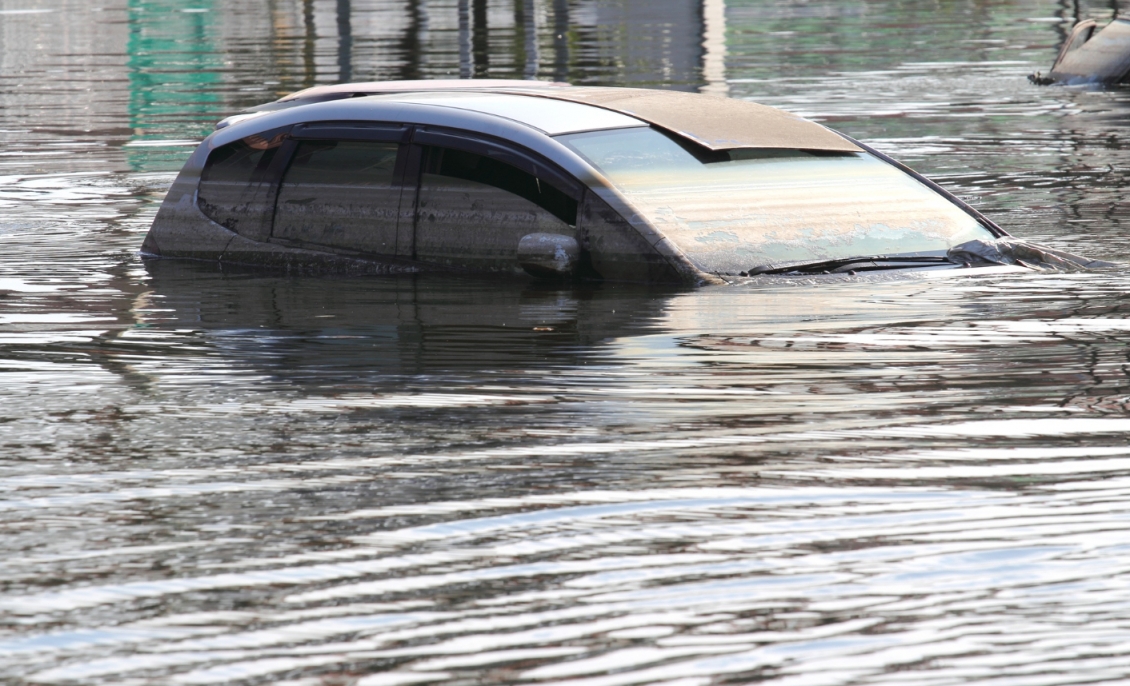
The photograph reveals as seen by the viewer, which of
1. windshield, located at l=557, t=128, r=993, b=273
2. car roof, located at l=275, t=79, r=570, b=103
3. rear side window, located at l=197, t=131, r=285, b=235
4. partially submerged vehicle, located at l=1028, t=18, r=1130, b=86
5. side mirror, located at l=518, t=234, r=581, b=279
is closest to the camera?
windshield, located at l=557, t=128, r=993, b=273

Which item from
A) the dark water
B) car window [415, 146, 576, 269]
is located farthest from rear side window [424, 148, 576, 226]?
→ the dark water

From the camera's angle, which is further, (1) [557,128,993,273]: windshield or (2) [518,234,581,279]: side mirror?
(2) [518,234,581,279]: side mirror

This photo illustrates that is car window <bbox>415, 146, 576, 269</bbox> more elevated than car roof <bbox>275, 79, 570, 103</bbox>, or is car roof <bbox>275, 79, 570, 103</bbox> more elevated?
car roof <bbox>275, 79, 570, 103</bbox>

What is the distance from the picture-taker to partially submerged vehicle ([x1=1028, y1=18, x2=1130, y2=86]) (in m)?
21.8

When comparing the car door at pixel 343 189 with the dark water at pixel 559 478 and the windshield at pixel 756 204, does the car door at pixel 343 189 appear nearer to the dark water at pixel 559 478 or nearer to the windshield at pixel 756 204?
the dark water at pixel 559 478

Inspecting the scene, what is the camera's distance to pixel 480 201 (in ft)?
25.4

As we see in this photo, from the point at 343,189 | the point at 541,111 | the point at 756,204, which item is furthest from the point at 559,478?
the point at 343,189

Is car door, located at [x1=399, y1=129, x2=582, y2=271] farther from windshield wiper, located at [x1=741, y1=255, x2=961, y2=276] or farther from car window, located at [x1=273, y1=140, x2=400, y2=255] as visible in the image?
windshield wiper, located at [x1=741, y1=255, x2=961, y2=276]

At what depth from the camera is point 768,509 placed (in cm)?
426

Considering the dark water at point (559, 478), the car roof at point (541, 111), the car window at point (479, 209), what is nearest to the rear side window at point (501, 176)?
the car window at point (479, 209)

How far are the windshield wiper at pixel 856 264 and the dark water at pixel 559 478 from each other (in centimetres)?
11

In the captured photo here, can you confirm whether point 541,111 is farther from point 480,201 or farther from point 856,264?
point 856,264

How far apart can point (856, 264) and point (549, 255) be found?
1.29 meters

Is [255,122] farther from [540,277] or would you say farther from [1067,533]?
[1067,533]
